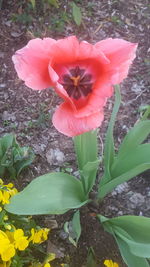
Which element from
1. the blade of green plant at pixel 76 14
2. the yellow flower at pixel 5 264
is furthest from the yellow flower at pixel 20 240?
the blade of green plant at pixel 76 14

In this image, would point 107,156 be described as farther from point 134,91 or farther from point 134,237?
point 134,91

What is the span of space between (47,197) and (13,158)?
1.68 feet

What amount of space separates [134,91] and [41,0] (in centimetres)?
83

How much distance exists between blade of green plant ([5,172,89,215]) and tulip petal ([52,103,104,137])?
0.37m

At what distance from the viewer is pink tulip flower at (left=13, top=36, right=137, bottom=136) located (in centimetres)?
108

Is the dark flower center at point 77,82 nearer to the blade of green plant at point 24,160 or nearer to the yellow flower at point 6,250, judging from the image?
the yellow flower at point 6,250

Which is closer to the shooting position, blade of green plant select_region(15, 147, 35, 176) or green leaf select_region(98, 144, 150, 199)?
green leaf select_region(98, 144, 150, 199)

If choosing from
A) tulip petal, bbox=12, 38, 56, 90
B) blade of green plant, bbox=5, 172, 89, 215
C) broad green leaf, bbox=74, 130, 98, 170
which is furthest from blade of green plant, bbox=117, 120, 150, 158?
tulip petal, bbox=12, 38, 56, 90

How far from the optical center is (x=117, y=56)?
1106 millimetres

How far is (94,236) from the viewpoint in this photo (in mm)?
1864

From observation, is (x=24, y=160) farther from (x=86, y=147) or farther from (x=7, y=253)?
(x=7, y=253)

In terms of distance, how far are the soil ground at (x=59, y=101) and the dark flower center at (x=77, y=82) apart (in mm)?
822

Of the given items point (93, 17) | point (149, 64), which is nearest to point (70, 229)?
point (149, 64)

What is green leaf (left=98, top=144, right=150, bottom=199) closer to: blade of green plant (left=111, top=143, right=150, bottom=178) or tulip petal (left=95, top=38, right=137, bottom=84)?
blade of green plant (left=111, top=143, right=150, bottom=178)
